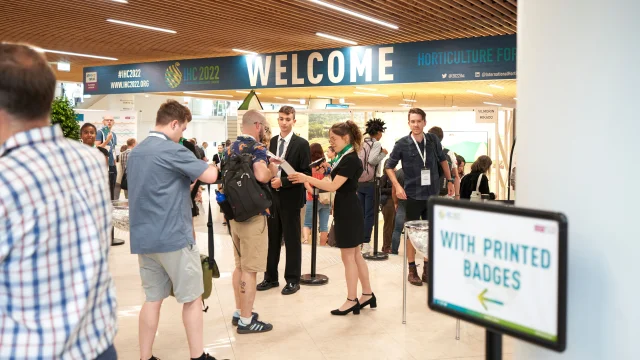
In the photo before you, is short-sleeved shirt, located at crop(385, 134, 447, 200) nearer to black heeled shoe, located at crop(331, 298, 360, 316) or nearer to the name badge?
the name badge

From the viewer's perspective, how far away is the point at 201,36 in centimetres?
1038

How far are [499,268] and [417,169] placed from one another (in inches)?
172

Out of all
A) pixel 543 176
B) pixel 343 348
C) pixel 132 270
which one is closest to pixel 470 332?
pixel 343 348

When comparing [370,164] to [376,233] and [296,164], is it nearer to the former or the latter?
[376,233]

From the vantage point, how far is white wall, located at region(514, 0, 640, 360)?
1.68 m

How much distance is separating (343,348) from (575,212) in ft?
8.76

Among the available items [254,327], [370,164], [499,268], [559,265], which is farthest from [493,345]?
[370,164]

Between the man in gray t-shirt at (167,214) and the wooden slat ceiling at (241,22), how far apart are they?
186 inches

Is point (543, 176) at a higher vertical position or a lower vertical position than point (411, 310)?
higher

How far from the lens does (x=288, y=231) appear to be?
5602mm

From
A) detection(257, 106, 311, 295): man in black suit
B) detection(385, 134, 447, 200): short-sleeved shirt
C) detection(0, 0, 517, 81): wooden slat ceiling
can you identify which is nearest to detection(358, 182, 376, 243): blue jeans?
detection(385, 134, 447, 200): short-sleeved shirt

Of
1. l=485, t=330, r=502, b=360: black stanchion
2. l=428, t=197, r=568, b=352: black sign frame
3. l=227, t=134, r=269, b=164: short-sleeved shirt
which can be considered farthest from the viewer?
l=227, t=134, r=269, b=164: short-sleeved shirt

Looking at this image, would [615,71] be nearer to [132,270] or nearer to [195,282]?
[195,282]

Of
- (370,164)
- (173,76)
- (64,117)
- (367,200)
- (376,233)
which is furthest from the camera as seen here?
(173,76)
